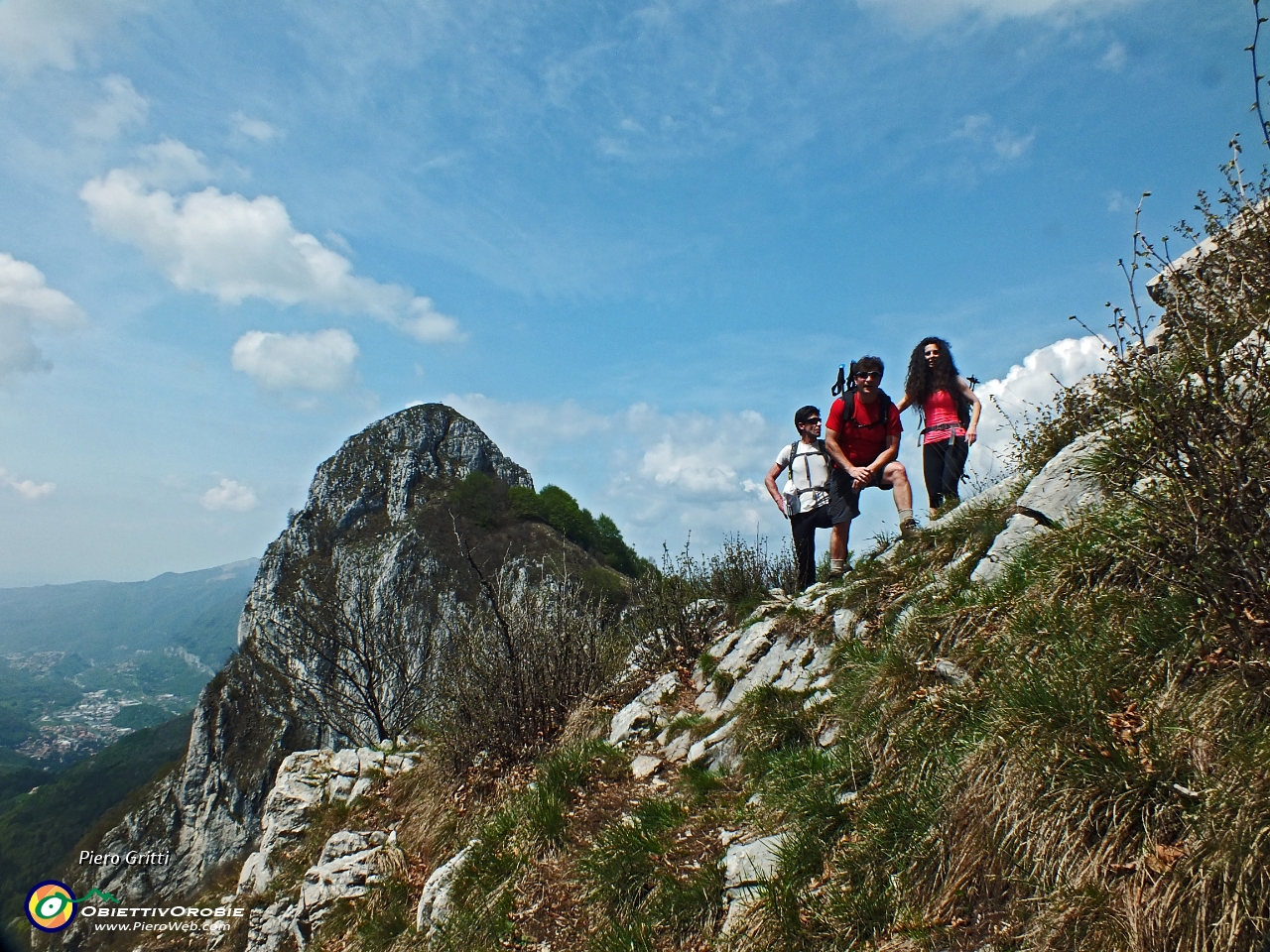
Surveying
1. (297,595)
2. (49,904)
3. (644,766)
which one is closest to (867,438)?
(644,766)

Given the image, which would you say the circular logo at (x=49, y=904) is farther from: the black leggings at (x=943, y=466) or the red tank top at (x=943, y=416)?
the red tank top at (x=943, y=416)

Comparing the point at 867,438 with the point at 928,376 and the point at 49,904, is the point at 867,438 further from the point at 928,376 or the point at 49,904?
the point at 49,904

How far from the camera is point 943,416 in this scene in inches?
275

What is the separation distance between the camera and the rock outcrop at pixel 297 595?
4497 cm

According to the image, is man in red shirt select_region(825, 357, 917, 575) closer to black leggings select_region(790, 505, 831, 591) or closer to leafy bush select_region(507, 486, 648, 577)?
black leggings select_region(790, 505, 831, 591)

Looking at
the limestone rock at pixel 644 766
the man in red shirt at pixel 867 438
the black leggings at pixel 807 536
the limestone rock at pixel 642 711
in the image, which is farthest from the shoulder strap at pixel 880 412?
the limestone rock at pixel 644 766

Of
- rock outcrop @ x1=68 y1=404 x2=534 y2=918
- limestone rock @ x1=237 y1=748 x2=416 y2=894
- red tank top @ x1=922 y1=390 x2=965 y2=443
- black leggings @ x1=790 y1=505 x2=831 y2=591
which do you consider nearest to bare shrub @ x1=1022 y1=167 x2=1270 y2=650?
red tank top @ x1=922 y1=390 x2=965 y2=443

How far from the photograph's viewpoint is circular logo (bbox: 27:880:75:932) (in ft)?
26.5

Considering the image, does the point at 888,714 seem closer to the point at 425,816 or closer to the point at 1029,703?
the point at 1029,703

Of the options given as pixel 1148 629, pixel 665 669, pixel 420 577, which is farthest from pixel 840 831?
pixel 420 577

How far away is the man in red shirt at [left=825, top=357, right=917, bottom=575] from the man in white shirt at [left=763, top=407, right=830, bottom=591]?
0.24 metres

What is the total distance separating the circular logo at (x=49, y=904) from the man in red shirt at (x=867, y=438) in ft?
31.4

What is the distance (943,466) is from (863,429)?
0.91 m

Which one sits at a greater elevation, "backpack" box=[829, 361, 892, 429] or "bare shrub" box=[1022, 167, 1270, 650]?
"backpack" box=[829, 361, 892, 429]
